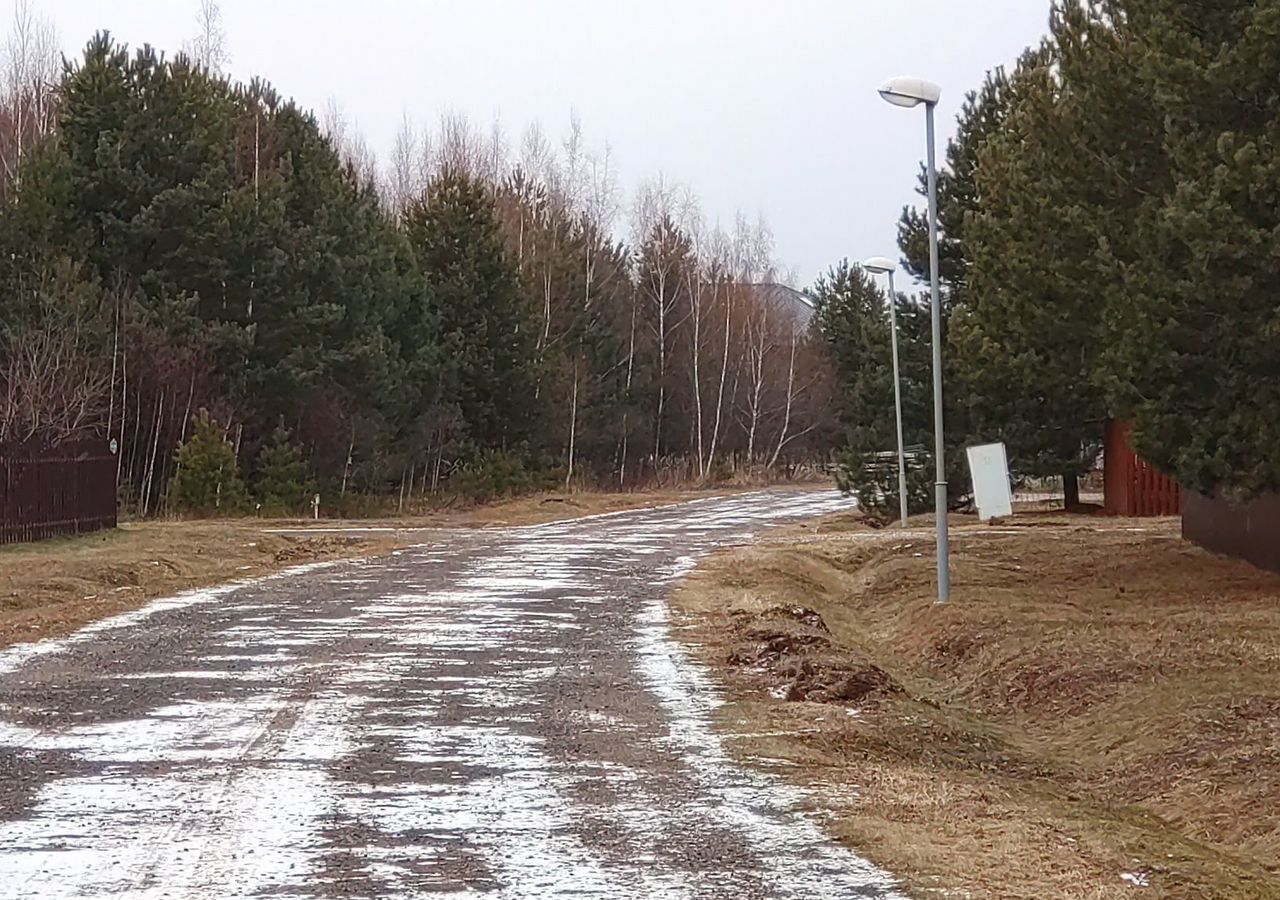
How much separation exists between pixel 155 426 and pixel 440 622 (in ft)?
88.9

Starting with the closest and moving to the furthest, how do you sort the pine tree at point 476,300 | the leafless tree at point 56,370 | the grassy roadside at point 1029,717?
the grassy roadside at point 1029,717 → the leafless tree at point 56,370 → the pine tree at point 476,300

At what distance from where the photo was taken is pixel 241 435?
144 feet

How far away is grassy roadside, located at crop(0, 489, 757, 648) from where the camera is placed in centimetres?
1758

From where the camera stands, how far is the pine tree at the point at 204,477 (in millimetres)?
38688

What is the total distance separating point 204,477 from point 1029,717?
29.4 m

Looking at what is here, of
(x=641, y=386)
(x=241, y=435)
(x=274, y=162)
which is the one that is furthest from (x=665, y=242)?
(x=241, y=435)

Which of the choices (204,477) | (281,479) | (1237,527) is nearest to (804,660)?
(1237,527)

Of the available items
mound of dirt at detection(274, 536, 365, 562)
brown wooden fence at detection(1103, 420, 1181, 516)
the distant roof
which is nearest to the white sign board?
mound of dirt at detection(274, 536, 365, 562)

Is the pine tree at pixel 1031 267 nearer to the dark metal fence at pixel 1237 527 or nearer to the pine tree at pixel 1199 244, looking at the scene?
the pine tree at pixel 1199 244

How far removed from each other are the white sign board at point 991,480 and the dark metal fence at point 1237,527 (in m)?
2.69

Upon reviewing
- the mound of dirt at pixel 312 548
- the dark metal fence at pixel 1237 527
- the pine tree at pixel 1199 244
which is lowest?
the mound of dirt at pixel 312 548

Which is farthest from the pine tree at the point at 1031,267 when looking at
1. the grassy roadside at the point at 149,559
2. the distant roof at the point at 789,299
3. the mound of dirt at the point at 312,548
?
the distant roof at the point at 789,299

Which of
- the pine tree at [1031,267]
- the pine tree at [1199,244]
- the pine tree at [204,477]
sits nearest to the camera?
the pine tree at [1199,244]

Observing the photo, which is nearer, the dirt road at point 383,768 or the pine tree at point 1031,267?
the dirt road at point 383,768
